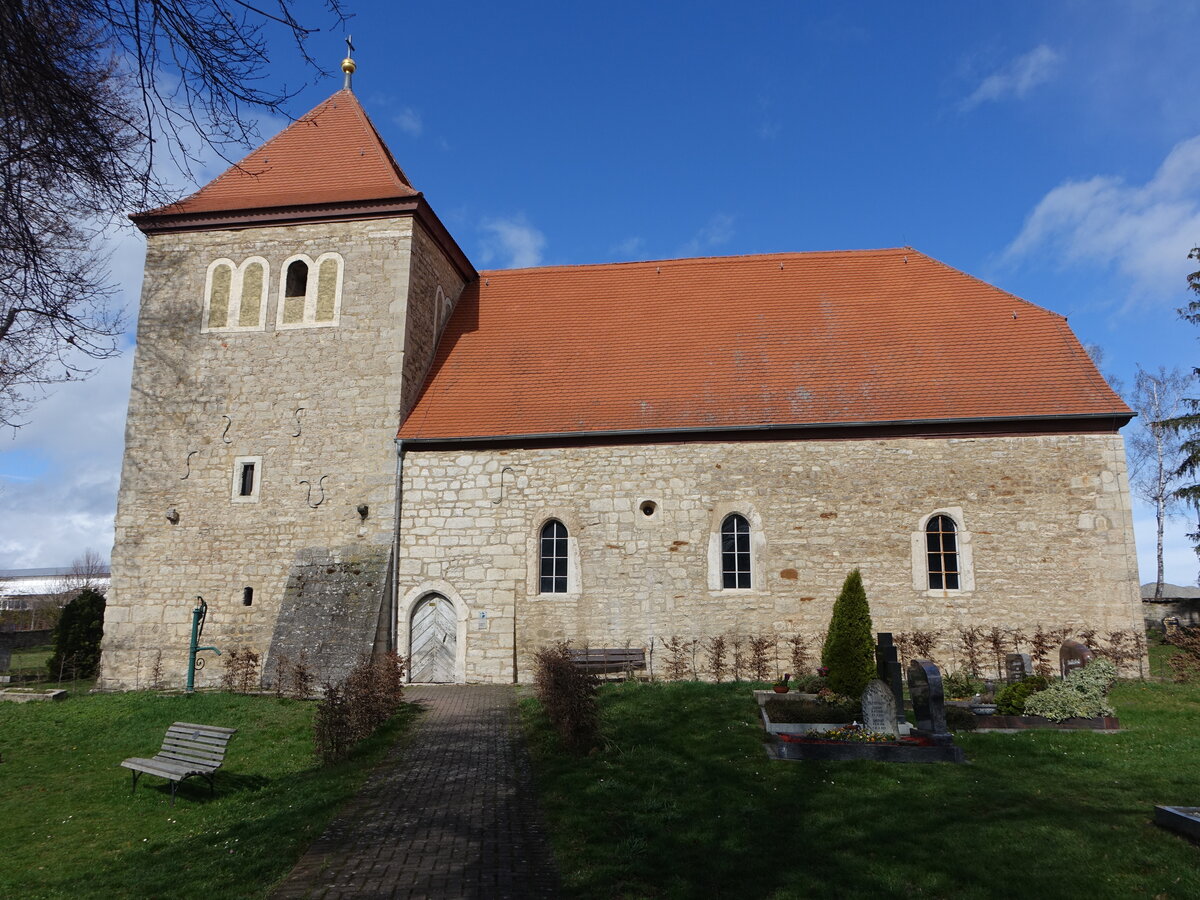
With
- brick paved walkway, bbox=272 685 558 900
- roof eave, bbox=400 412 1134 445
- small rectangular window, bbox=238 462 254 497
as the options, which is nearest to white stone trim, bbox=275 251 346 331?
small rectangular window, bbox=238 462 254 497

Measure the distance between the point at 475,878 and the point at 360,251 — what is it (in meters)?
13.0

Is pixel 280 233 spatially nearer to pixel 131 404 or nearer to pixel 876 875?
pixel 131 404

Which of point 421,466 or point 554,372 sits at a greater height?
→ point 554,372

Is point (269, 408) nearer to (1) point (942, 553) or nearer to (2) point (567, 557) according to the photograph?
(2) point (567, 557)

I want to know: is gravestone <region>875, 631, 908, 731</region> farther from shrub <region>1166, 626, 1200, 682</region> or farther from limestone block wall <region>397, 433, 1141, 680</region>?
shrub <region>1166, 626, 1200, 682</region>

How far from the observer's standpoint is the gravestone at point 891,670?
32.3 feet

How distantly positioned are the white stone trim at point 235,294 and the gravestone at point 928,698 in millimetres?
13096

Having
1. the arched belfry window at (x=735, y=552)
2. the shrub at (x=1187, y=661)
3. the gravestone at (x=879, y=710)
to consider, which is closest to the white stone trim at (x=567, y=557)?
the arched belfry window at (x=735, y=552)

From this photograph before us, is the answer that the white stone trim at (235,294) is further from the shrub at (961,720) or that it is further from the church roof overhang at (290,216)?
the shrub at (961,720)

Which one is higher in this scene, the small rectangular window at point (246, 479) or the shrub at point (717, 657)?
the small rectangular window at point (246, 479)

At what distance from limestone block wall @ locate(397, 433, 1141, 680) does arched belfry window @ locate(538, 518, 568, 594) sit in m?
0.21

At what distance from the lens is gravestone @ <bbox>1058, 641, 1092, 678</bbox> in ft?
37.5

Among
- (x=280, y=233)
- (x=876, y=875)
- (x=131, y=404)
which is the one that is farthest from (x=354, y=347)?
(x=876, y=875)

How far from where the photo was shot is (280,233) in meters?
16.0
